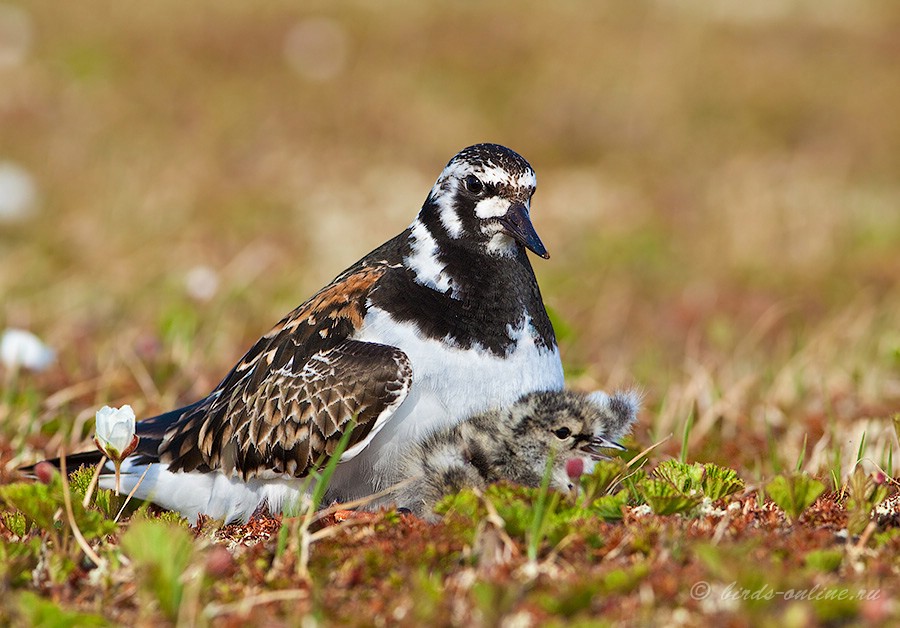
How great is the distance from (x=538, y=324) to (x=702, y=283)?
8.33 metres

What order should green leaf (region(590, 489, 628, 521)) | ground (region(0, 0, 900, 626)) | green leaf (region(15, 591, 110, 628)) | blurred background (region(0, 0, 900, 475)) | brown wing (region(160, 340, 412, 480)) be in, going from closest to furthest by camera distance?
green leaf (region(15, 591, 110, 628)), ground (region(0, 0, 900, 626)), green leaf (region(590, 489, 628, 521)), brown wing (region(160, 340, 412, 480)), blurred background (region(0, 0, 900, 475))

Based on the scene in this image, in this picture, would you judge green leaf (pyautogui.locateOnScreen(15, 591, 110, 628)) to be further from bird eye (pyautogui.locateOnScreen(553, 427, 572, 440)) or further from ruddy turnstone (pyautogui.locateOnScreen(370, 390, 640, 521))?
bird eye (pyautogui.locateOnScreen(553, 427, 572, 440))

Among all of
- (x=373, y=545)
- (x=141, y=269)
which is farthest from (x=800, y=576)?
(x=141, y=269)

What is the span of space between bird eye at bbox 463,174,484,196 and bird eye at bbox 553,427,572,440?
131 cm

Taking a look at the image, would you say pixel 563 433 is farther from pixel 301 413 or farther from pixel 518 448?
pixel 301 413

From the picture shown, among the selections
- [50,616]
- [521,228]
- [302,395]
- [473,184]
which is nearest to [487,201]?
[473,184]

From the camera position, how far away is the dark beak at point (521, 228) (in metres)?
4.89

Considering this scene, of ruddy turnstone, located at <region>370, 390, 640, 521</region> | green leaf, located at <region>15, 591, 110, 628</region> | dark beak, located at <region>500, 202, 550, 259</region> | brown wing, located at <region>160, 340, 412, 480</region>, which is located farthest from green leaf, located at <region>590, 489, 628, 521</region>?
green leaf, located at <region>15, 591, 110, 628</region>

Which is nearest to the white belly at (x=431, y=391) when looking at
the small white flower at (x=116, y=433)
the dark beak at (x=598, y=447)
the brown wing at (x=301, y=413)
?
the brown wing at (x=301, y=413)

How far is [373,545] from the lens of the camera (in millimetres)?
3656

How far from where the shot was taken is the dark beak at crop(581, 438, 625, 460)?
4.44 m

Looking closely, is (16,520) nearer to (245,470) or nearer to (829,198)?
(245,470)

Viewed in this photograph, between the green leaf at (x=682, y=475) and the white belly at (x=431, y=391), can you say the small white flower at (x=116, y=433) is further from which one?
the green leaf at (x=682, y=475)

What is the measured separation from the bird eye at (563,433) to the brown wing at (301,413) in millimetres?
630
